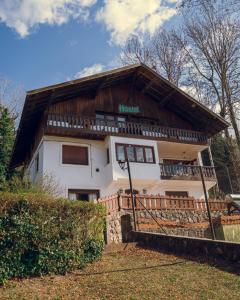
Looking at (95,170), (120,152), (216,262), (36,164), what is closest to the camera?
(216,262)

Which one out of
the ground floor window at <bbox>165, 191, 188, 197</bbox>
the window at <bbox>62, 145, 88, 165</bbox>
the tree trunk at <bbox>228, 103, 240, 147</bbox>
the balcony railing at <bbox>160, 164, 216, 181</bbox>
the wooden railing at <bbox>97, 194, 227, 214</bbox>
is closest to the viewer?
the wooden railing at <bbox>97, 194, 227, 214</bbox>

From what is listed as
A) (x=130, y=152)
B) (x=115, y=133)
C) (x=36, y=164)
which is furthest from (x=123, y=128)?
(x=36, y=164)

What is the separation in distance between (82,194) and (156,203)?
563cm

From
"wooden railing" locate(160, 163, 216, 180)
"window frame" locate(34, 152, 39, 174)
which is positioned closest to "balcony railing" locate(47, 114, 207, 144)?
"wooden railing" locate(160, 163, 216, 180)

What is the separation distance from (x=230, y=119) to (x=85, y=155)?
14.1m

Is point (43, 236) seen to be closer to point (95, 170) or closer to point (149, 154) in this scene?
point (95, 170)

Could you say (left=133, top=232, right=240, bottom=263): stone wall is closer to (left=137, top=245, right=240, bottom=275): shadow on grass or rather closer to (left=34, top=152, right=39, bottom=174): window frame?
(left=137, top=245, right=240, bottom=275): shadow on grass

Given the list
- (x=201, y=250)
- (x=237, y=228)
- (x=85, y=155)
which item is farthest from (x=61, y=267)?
(x=85, y=155)

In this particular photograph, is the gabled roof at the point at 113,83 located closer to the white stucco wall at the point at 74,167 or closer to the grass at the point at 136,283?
the white stucco wall at the point at 74,167

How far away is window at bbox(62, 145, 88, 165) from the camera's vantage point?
1944 cm

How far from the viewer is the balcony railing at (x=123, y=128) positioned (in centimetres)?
1916

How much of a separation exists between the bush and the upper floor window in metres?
10.7

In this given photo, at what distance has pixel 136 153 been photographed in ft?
68.1

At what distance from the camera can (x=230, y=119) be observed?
2678cm
